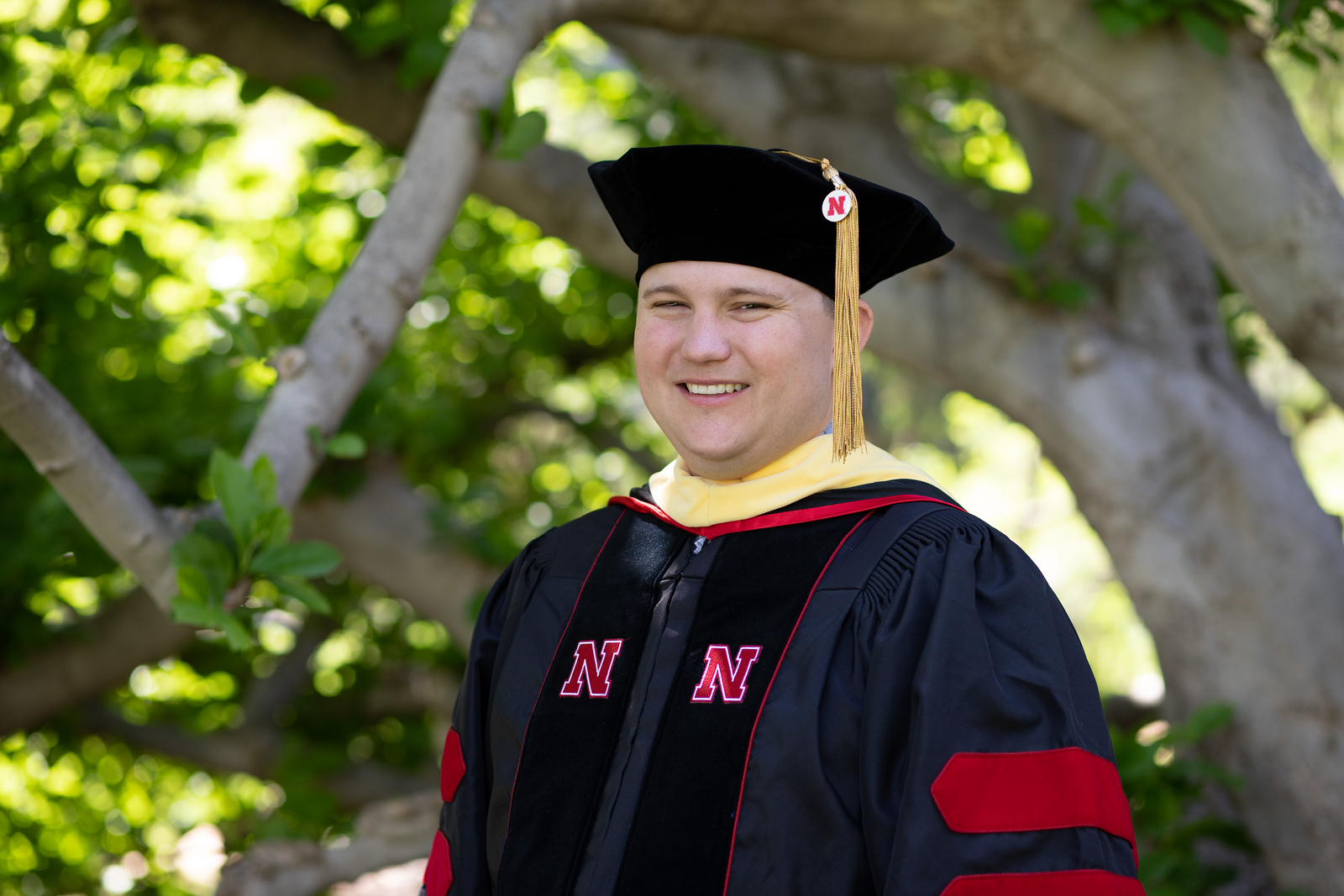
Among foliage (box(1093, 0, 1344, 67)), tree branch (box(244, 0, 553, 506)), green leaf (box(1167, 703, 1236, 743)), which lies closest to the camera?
tree branch (box(244, 0, 553, 506))

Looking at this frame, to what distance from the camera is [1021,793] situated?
4.37 feet

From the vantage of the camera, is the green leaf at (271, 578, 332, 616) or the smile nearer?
the smile

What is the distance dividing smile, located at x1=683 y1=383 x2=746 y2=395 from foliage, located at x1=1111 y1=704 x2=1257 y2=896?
164cm

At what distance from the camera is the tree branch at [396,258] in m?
1.94

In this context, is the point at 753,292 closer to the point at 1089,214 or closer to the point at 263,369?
the point at 263,369

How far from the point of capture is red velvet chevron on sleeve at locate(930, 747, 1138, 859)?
1317 millimetres

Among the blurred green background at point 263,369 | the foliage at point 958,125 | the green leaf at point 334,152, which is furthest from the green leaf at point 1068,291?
the green leaf at point 334,152

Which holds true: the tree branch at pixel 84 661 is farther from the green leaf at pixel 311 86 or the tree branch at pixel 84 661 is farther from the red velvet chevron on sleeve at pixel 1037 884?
the red velvet chevron on sleeve at pixel 1037 884

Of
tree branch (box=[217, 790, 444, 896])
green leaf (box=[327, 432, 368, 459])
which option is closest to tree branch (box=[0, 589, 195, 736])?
tree branch (box=[217, 790, 444, 896])

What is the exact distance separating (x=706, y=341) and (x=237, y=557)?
0.86m

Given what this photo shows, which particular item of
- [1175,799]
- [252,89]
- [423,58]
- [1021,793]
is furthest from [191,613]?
[1175,799]

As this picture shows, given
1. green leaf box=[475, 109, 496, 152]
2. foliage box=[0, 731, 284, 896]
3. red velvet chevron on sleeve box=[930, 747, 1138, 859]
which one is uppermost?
green leaf box=[475, 109, 496, 152]

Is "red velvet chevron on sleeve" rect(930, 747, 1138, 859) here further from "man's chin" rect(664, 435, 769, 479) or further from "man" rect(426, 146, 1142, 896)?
"man's chin" rect(664, 435, 769, 479)

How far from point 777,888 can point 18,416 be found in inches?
50.1
